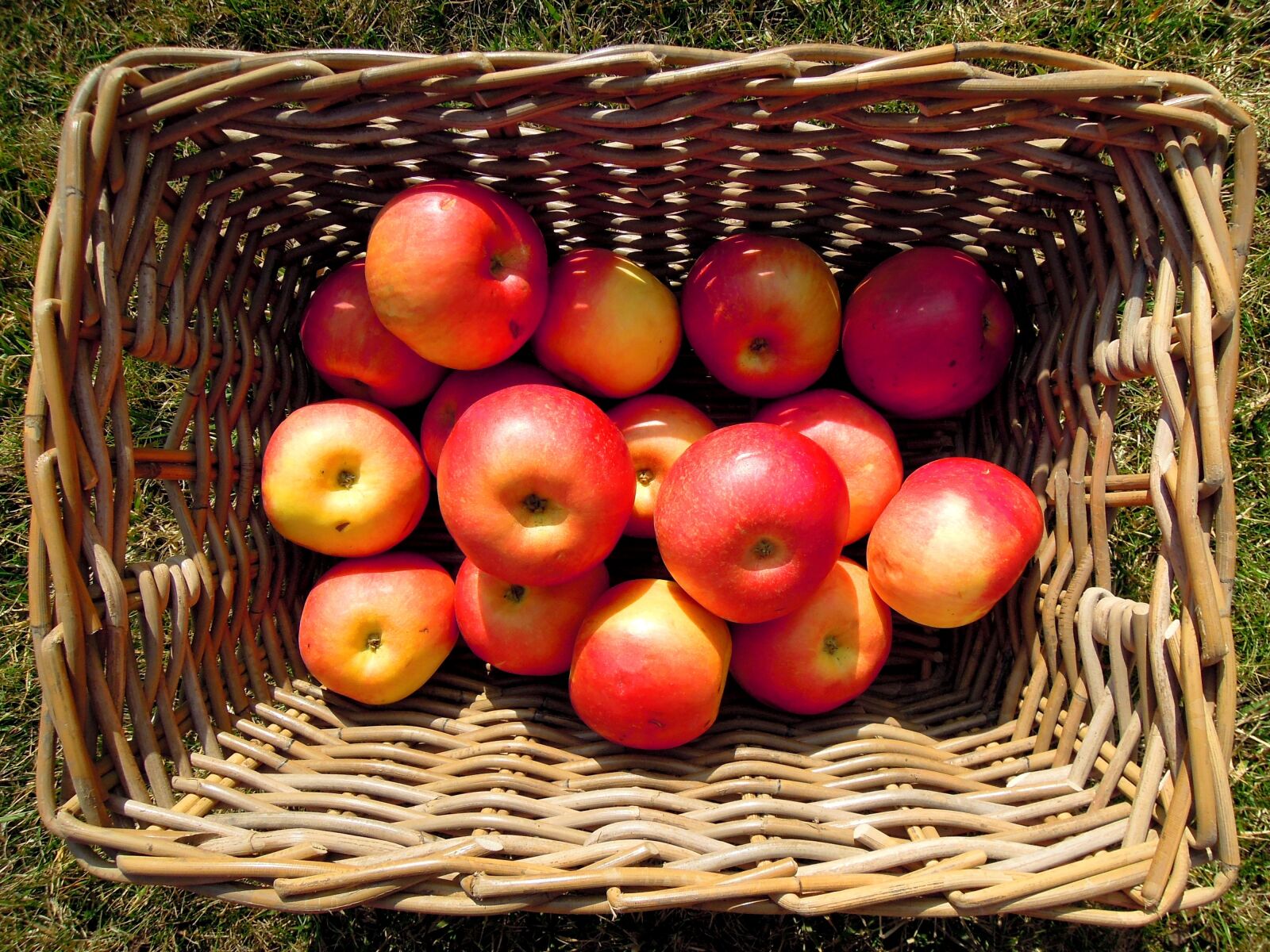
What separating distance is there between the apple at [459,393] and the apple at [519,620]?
0.25 m

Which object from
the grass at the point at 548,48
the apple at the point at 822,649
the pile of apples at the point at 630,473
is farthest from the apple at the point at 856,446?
the grass at the point at 548,48

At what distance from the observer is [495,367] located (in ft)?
5.19

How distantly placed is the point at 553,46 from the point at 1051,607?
1971mm

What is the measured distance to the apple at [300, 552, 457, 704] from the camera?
4.80 feet

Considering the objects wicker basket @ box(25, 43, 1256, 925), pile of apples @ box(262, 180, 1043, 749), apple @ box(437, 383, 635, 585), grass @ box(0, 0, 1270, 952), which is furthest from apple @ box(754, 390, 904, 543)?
Answer: grass @ box(0, 0, 1270, 952)

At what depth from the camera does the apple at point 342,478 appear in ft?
4.78

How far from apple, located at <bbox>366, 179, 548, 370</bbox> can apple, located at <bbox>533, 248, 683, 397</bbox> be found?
0.08m

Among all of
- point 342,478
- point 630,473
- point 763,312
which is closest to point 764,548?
point 630,473

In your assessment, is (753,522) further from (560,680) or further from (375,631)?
(375,631)

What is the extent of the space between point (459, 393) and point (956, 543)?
0.95 m

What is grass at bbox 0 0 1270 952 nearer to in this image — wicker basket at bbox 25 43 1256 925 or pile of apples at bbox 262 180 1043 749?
wicker basket at bbox 25 43 1256 925

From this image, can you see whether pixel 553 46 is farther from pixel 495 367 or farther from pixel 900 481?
pixel 900 481

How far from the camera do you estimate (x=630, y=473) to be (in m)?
1.38

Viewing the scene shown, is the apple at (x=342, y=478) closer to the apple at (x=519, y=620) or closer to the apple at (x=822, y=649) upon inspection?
the apple at (x=519, y=620)
